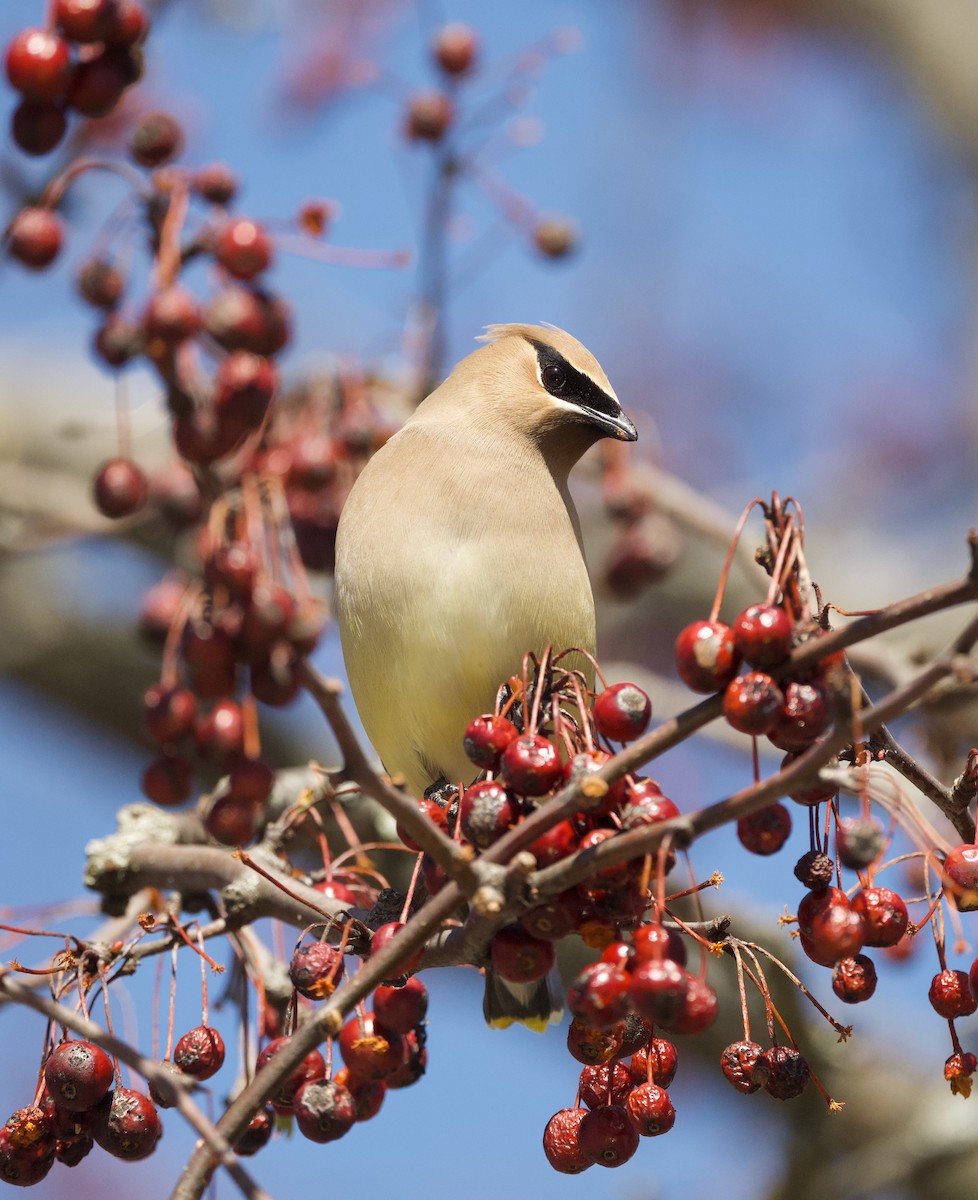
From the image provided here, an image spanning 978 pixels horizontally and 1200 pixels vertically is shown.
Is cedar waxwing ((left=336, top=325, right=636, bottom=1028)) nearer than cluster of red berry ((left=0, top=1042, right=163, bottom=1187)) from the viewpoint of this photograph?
No

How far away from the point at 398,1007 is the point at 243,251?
147cm

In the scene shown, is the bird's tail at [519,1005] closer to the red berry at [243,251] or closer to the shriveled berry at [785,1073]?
the shriveled berry at [785,1073]

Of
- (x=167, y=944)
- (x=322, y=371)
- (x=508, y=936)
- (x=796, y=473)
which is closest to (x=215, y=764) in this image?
(x=167, y=944)

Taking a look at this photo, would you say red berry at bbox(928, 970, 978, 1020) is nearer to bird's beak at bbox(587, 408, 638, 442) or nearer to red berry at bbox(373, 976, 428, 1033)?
red berry at bbox(373, 976, 428, 1033)

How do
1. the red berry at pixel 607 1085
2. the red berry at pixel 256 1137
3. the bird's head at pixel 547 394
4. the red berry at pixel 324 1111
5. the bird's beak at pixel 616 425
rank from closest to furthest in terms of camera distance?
the red berry at pixel 324 1111, the red berry at pixel 607 1085, the red berry at pixel 256 1137, the bird's beak at pixel 616 425, the bird's head at pixel 547 394

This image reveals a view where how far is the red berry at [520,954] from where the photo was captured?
6.56 ft

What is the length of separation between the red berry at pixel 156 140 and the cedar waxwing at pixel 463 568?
842 mm

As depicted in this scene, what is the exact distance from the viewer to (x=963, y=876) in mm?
2018

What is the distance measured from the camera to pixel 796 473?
859cm

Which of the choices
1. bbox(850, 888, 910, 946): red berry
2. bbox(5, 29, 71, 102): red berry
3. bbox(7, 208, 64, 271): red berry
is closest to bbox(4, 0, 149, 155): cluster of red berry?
Result: bbox(5, 29, 71, 102): red berry

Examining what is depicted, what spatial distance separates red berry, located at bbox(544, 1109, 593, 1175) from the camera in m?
2.29

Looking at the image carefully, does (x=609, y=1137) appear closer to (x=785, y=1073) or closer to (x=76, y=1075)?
(x=785, y=1073)

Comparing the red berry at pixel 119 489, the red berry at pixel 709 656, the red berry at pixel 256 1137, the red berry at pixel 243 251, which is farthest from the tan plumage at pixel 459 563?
the red berry at pixel 709 656

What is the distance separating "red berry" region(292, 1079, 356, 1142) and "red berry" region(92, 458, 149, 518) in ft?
4.73
